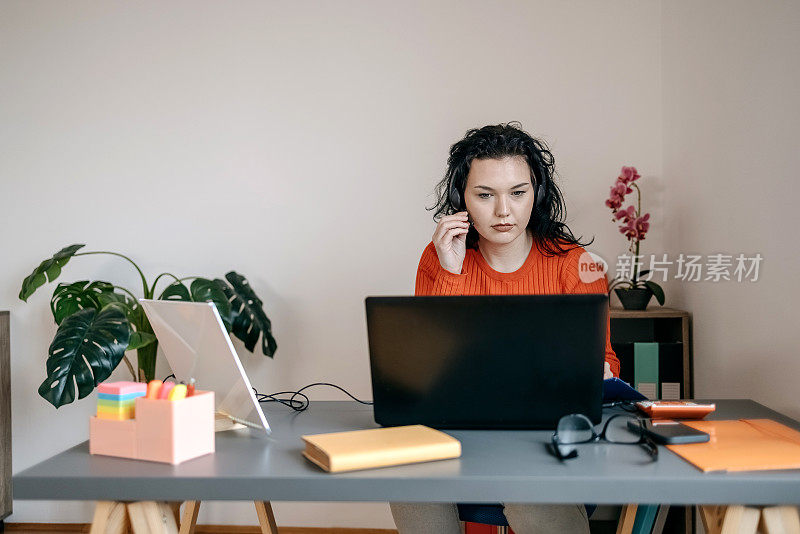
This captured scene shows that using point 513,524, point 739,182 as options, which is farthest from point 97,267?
point 739,182

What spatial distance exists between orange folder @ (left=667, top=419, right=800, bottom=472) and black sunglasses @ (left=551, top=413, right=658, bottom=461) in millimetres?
45

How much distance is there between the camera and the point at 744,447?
1055mm

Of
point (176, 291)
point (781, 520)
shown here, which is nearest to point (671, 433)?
point (781, 520)

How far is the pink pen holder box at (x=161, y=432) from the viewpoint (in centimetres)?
103

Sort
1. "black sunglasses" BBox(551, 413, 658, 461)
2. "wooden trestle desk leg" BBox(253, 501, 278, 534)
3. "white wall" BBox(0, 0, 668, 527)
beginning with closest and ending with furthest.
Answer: "black sunglasses" BBox(551, 413, 658, 461) < "wooden trestle desk leg" BBox(253, 501, 278, 534) < "white wall" BBox(0, 0, 668, 527)

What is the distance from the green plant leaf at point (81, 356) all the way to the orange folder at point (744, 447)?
1626 millimetres

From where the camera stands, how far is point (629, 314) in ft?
7.68

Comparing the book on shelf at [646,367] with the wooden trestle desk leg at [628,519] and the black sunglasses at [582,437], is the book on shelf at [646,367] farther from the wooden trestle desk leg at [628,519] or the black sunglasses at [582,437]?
the black sunglasses at [582,437]

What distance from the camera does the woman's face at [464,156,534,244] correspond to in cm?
181

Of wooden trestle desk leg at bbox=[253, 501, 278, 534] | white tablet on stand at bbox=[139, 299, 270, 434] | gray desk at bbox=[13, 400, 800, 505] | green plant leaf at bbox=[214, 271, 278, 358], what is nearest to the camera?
gray desk at bbox=[13, 400, 800, 505]

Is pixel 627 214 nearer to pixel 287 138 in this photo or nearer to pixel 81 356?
pixel 287 138

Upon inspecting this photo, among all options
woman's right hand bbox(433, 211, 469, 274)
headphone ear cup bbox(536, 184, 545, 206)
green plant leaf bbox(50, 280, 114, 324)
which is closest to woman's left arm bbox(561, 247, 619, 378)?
headphone ear cup bbox(536, 184, 545, 206)

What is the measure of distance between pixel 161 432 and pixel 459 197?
45.1 inches

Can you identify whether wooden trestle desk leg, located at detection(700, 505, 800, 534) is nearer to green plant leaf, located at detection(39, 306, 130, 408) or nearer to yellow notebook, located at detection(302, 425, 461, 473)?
yellow notebook, located at detection(302, 425, 461, 473)
